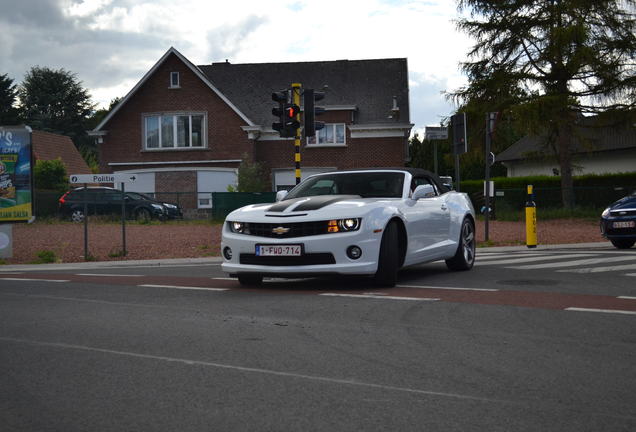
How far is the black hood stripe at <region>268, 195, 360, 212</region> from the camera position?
975 cm

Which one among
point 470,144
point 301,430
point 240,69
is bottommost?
point 301,430

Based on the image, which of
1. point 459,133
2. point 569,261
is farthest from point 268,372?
point 459,133

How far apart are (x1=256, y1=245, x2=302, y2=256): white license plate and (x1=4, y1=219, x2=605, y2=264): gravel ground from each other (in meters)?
8.02

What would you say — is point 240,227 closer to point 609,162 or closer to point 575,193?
point 575,193

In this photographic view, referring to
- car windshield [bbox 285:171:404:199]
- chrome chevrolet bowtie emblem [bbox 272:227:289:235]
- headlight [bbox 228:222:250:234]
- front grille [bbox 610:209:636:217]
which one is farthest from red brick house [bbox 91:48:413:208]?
chrome chevrolet bowtie emblem [bbox 272:227:289:235]

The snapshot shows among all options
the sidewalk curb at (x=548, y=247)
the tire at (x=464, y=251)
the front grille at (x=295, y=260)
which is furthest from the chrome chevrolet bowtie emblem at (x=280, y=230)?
the sidewalk curb at (x=548, y=247)

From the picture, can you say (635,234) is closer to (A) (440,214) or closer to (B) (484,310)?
(A) (440,214)

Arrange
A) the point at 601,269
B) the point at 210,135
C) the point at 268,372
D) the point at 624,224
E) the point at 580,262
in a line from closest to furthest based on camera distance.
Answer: the point at 268,372 → the point at 601,269 → the point at 580,262 → the point at 624,224 → the point at 210,135

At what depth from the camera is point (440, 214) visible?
37.8 ft

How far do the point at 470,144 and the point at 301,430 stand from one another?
32.1m

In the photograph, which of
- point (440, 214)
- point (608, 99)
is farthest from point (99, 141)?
point (440, 214)

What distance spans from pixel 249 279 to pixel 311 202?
1.33m

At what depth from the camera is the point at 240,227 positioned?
9.98 metres

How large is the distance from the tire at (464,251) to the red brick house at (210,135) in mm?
28033
